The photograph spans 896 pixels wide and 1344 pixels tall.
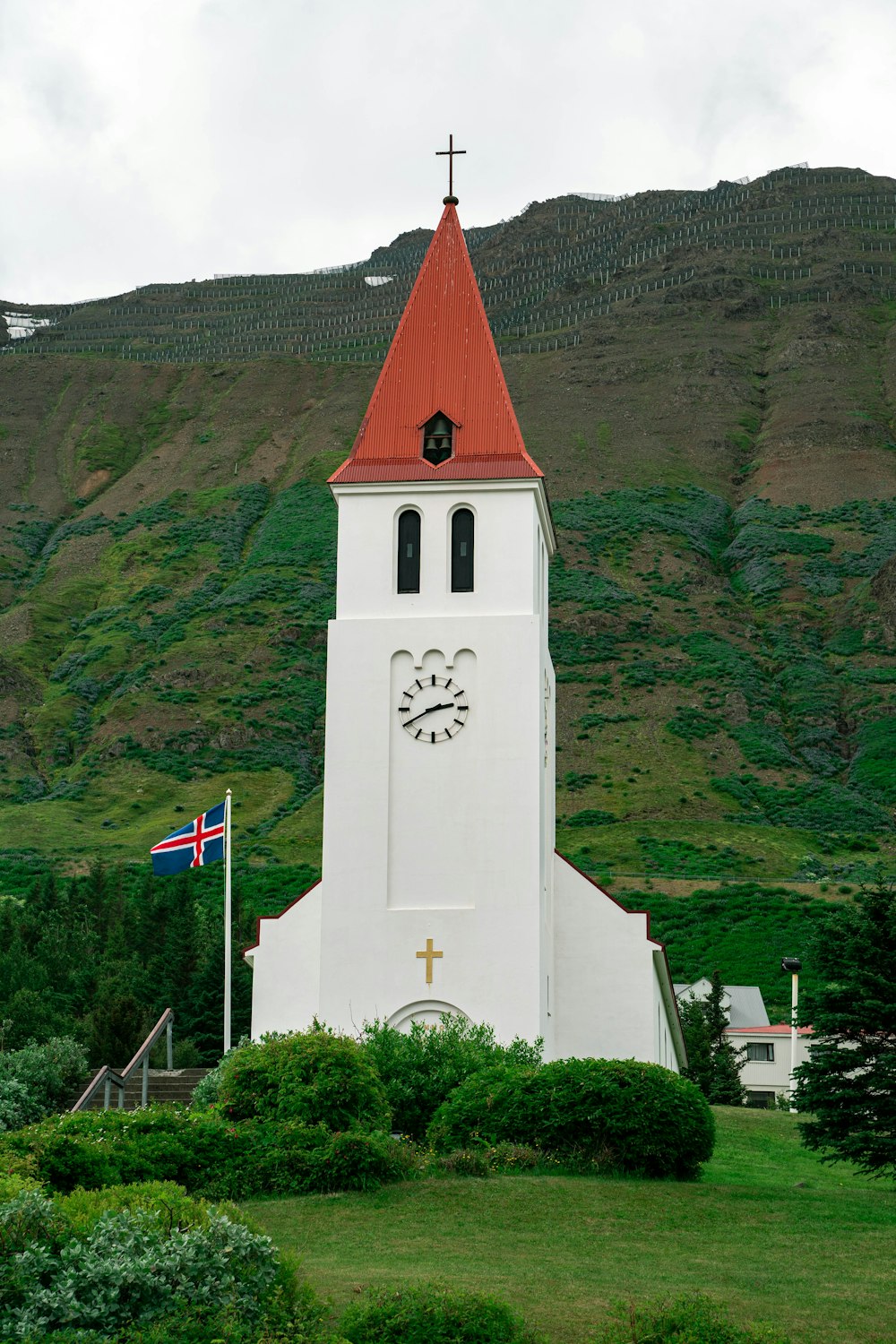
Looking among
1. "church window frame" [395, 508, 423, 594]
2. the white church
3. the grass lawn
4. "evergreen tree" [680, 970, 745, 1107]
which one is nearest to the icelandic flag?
the white church

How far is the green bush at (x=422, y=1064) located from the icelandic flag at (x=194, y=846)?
26.2 ft

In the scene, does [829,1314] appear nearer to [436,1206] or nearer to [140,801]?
[436,1206]

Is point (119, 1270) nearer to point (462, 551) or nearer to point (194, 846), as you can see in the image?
point (462, 551)

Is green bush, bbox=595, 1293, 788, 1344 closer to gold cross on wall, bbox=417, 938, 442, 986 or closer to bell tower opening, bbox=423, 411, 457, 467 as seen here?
gold cross on wall, bbox=417, 938, 442, 986

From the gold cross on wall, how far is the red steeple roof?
30.4 ft

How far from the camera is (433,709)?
2986 cm

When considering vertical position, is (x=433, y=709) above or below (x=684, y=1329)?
above

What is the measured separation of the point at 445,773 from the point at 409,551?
4681 millimetres

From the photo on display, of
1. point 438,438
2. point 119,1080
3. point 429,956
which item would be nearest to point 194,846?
point 119,1080

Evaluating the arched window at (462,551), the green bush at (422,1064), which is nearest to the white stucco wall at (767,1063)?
the arched window at (462,551)

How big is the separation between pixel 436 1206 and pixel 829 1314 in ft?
19.6

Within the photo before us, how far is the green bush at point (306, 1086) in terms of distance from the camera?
20.7m

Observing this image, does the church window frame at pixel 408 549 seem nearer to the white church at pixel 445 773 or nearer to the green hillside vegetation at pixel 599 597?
the white church at pixel 445 773

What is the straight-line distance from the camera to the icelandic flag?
32.2 m
